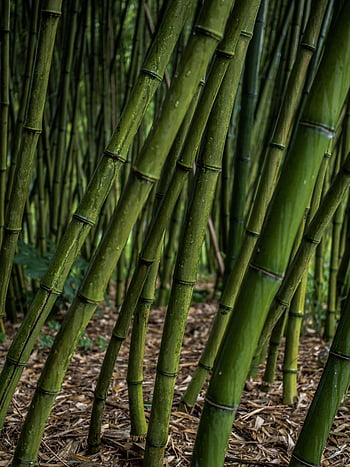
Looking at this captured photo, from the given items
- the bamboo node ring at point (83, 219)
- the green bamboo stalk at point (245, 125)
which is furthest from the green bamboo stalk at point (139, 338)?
the green bamboo stalk at point (245, 125)

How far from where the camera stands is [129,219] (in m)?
0.68

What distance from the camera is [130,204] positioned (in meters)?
0.67

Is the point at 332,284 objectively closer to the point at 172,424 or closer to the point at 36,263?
the point at 172,424

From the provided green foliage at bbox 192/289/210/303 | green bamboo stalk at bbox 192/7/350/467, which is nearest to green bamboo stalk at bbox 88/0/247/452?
green bamboo stalk at bbox 192/7/350/467

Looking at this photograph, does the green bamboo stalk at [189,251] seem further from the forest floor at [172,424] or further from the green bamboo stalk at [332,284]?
→ the green bamboo stalk at [332,284]

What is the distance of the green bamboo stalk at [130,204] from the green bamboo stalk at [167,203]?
0.15 m

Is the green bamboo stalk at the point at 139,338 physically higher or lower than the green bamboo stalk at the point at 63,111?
lower

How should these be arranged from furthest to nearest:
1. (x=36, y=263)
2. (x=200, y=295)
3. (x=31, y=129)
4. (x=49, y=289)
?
(x=200, y=295), (x=36, y=263), (x=31, y=129), (x=49, y=289)

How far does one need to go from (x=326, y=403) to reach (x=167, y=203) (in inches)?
15.2

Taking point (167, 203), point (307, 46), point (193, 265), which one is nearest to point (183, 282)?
point (193, 265)

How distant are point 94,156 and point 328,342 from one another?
1.42 meters

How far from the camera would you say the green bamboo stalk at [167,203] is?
30.5 inches

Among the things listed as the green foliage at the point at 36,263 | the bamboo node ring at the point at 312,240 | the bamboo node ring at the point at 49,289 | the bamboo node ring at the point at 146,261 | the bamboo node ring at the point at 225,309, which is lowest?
the green foliage at the point at 36,263

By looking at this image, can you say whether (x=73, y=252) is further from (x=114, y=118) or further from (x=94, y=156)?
(x=94, y=156)
